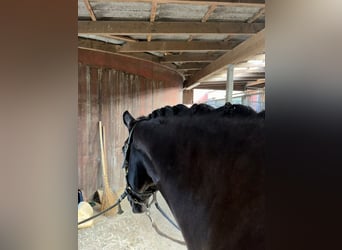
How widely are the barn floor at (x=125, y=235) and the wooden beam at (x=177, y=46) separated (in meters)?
2.24

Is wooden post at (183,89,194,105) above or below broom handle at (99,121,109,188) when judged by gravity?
above

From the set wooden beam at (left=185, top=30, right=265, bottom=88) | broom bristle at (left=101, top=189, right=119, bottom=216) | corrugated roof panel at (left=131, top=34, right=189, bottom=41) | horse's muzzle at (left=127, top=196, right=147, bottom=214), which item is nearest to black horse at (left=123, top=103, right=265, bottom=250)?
horse's muzzle at (left=127, top=196, right=147, bottom=214)

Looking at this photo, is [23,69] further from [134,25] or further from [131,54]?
[131,54]

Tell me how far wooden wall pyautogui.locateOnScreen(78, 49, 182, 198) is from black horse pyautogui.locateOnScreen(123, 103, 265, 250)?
7.92ft

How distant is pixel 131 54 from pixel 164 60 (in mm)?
720

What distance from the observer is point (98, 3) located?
2408 mm

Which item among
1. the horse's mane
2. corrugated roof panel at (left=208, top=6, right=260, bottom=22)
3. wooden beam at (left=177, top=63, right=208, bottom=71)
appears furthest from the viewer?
wooden beam at (left=177, top=63, right=208, bottom=71)

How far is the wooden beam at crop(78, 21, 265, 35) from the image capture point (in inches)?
112

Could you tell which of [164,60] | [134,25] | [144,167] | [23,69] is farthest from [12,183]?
[164,60]

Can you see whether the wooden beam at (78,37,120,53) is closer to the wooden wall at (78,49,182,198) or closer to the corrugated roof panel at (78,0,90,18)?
the wooden wall at (78,49,182,198)

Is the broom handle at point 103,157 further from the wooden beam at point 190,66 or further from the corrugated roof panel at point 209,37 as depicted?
the wooden beam at point 190,66

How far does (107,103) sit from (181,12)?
6.22 feet

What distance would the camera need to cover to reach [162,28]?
2.88 metres

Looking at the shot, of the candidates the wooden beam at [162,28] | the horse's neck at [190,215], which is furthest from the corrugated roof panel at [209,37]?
the horse's neck at [190,215]
